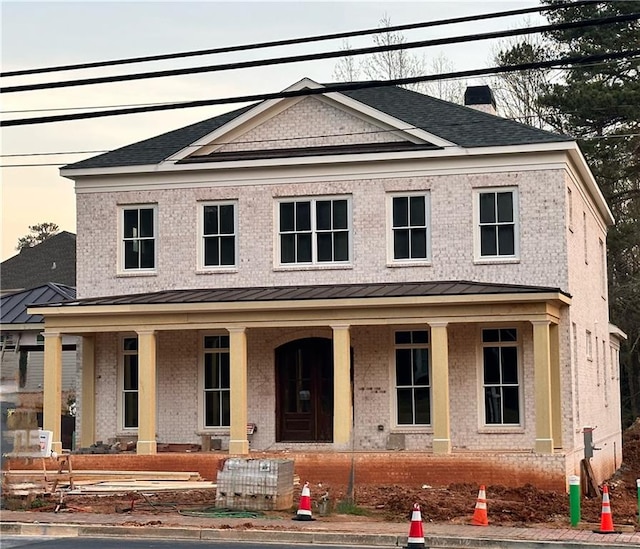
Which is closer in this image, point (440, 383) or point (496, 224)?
point (440, 383)

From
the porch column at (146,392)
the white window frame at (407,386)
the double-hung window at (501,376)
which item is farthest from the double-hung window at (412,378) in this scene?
the porch column at (146,392)

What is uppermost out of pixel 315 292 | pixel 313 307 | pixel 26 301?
pixel 26 301

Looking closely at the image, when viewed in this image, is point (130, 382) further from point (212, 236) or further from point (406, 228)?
point (406, 228)

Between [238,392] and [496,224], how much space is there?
6637 millimetres

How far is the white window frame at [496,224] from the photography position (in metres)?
25.1

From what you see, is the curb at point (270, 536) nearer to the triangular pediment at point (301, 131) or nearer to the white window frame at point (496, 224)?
the white window frame at point (496, 224)

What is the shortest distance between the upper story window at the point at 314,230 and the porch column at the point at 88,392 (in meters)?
5.00

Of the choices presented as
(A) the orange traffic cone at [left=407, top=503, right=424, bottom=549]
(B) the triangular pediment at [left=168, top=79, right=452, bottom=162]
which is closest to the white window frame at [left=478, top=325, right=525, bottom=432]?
(B) the triangular pediment at [left=168, top=79, right=452, bottom=162]

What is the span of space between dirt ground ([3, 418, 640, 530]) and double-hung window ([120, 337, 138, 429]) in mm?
5827

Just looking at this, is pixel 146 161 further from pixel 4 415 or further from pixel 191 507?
pixel 191 507

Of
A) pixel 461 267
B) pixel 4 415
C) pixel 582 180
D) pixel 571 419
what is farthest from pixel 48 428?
pixel 582 180

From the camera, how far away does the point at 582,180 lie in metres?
27.7

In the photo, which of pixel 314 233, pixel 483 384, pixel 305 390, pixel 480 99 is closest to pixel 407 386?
pixel 483 384

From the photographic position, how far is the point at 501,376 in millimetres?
25062
